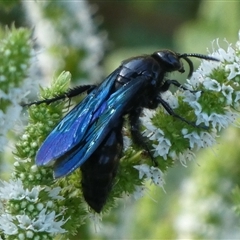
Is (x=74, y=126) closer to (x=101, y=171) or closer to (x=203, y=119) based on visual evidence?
(x=101, y=171)

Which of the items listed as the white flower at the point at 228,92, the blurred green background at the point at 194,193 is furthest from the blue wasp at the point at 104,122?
the blurred green background at the point at 194,193

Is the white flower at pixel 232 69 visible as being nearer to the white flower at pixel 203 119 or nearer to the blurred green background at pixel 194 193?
the white flower at pixel 203 119

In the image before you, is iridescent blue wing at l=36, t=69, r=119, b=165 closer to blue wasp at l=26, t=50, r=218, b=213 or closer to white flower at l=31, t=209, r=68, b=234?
blue wasp at l=26, t=50, r=218, b=213

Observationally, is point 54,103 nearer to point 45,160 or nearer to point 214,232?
point 45,160

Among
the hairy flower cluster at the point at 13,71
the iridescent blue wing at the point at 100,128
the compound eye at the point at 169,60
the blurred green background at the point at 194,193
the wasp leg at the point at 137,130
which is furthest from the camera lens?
the blurred green background at the point at 194,193

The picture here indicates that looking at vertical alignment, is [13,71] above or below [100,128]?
above

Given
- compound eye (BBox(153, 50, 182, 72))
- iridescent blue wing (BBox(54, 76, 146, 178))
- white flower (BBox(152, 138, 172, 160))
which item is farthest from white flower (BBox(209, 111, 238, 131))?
compound eye (BBox(153, 50, 182, 72))

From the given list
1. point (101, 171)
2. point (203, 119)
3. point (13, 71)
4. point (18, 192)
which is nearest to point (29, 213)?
point (18, 192)
